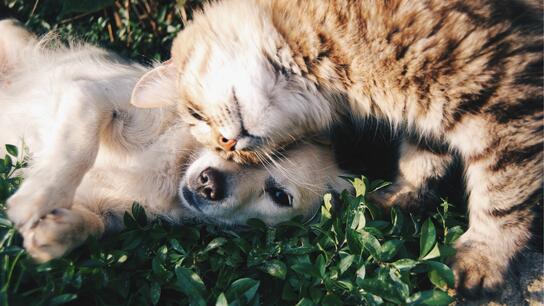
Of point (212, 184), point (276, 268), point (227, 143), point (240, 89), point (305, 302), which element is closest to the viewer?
point (305, 302)

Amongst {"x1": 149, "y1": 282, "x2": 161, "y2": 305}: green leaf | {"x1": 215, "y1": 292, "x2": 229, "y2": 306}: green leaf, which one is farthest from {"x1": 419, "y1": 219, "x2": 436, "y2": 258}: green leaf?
{"x1": 149, "y1": 282, "x2": 161, "y2": 305}: green leaf

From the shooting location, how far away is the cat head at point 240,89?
269 centimetres

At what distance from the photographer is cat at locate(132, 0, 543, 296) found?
7.81 ft

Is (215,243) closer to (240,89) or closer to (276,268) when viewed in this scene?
(276,268)

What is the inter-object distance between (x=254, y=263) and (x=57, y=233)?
0.85 meters

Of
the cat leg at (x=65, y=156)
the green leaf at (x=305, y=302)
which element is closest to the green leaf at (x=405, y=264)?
the green leaf at (x=305, y=302)

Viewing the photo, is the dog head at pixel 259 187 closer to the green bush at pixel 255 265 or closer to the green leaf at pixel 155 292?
the green bush at pixel 255 265

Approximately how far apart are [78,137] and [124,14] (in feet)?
6.97

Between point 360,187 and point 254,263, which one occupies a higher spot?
point 360,187

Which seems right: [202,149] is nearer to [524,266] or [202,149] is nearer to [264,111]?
[264,111]

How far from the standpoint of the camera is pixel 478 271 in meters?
2.51

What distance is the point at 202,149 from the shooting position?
3.09m

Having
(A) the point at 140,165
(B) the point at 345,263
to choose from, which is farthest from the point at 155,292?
(A) the point at 140,165

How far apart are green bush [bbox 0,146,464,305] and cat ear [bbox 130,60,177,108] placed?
0.56 metres
